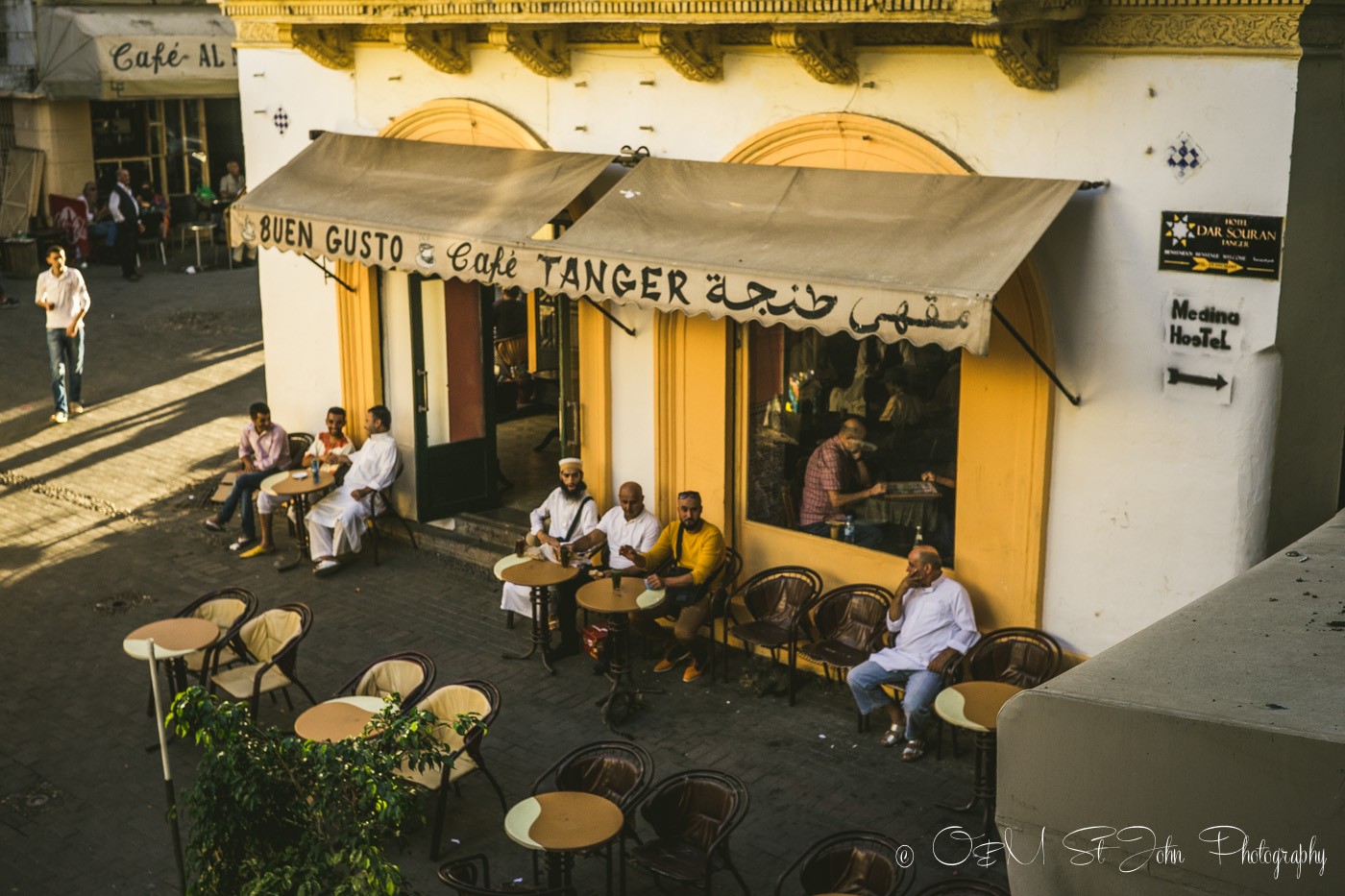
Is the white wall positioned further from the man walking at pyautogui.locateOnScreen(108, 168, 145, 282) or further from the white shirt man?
the man walking at pyautogui.locateOnScreen(108, 168, 145, 282)

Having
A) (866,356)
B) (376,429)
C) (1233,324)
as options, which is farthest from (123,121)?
(1233,324)

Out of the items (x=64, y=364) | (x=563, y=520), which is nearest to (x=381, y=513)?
(x=563, y=520)

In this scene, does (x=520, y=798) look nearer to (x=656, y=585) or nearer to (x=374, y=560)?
(x=656, y=585)

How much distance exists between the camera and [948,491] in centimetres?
1000

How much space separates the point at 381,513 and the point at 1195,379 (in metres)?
7.47

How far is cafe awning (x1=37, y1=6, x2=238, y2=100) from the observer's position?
2428 centimetres

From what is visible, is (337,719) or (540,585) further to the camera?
(540,585)

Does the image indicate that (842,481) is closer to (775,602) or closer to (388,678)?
(775,602)

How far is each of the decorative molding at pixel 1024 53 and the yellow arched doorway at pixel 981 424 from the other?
0.78 metres

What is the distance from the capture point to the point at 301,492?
12734mm

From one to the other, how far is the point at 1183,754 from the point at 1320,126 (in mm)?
6067

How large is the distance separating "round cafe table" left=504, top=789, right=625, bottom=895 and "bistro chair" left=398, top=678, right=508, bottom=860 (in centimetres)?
70

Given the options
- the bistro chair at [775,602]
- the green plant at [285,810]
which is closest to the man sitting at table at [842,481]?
the bistro chair at [775,602]

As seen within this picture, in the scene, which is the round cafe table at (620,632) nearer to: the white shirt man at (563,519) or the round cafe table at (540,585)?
the round cafe table at (540,585)
